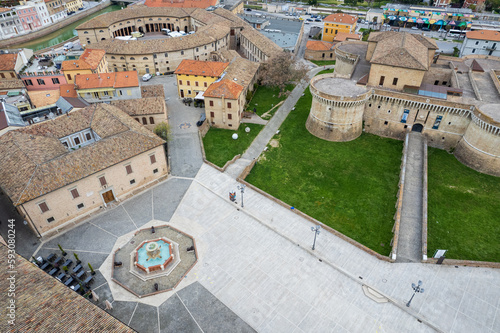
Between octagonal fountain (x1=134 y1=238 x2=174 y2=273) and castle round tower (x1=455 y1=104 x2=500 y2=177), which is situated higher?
castle round tower (x1=455 y1=104 x2=500 y2=177)

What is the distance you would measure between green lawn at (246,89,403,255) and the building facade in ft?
183

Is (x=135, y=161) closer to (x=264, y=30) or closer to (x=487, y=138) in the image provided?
(x=487, y=138)

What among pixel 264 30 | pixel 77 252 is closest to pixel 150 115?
pixel 77 252

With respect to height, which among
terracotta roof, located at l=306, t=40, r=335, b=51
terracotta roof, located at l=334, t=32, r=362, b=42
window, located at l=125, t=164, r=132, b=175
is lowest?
window, located at l=125, t=164, r=132, b=175

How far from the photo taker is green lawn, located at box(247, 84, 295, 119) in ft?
201

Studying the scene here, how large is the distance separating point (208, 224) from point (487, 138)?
4181 cm

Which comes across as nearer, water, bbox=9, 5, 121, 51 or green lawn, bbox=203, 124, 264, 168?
green lawn, bbox=203, 124, 264, 168

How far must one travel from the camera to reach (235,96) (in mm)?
51188

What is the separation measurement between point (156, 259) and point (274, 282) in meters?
12.7

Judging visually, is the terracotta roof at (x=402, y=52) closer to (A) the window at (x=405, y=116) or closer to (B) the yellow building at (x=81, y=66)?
(A) the window at (x=405, y=116)

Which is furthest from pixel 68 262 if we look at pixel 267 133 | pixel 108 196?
pixel 267 133

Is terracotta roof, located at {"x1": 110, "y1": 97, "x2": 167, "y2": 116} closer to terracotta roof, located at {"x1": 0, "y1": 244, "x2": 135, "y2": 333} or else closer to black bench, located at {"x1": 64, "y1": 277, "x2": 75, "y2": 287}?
black bench, located at {"x1": 64, "y1": 277, "x2": 75, "y2": 287}

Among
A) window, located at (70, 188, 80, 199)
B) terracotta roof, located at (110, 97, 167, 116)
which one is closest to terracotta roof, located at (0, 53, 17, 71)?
terracotta roof, located at (110, 97, 167, 116)

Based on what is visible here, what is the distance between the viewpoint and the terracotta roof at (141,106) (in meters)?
50.0
